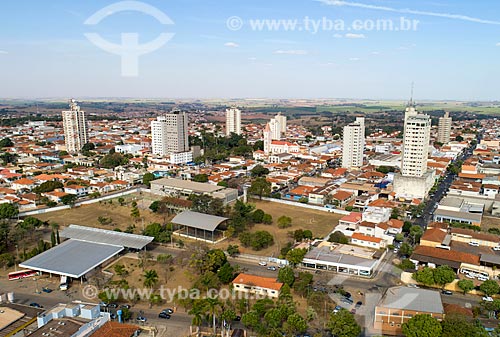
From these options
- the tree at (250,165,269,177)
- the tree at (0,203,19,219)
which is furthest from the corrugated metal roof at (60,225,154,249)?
the tree at (250,165,269,177)

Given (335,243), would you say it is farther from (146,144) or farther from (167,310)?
(146,144)

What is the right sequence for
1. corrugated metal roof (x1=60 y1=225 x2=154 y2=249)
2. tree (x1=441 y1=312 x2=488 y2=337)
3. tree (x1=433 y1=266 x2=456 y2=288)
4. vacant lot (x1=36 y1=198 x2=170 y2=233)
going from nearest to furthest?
tree (x1=441 y1=312 x2=488 y2=337) < tree (x1=433 y1=266 x2=456 y2=288) < corrugated metal roof (x1=60 y1=225 x2=154 y2=249) < vacant lot (x1=36 y1=198 x2=170 y2=233)

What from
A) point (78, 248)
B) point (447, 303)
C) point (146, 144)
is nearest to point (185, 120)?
point (146, 144)

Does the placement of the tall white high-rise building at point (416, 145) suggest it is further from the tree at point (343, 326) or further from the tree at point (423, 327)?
the tree at point (343, 326)

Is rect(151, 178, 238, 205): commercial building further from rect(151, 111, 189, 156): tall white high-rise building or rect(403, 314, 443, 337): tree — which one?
rect(403, 314, 443, 337): tree

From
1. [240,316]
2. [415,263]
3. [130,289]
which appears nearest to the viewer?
[240,316]
